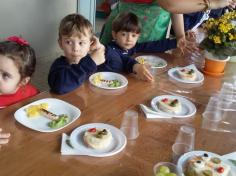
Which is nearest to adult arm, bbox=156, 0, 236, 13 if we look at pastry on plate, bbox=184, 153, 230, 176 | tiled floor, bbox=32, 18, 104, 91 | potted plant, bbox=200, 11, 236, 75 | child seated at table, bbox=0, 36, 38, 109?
potted plant, bbox=200, 11, 236, 75

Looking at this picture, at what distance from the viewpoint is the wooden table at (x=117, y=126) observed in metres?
0.94

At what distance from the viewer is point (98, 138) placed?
104 centimetres

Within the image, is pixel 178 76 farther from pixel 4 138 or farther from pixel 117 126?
pixel 4 138

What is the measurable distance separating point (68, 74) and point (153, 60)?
2.16 ft

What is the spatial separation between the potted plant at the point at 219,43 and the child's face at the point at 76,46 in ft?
2.17

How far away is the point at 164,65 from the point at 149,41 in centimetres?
34

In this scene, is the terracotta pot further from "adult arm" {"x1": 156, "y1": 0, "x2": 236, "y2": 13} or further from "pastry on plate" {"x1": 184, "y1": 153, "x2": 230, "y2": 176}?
"pastry on plate" {"x1": 184, "y1": 153, "x2": 230, "y2": 176}

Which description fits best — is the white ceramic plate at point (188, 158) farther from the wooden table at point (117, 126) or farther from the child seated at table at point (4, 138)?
the child seated at table at point (4, 138)

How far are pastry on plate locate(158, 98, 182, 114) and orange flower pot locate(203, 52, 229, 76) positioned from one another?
52cm

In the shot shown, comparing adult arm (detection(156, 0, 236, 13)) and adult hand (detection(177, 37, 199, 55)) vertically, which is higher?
adult arm (detection(156, 0, 236, 13))

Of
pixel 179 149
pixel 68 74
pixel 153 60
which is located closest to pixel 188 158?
pixel 179 149

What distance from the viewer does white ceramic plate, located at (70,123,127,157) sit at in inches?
39.9

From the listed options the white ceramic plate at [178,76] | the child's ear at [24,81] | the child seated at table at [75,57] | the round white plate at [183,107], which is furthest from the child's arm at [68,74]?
the white ceramic plate at [178,76]

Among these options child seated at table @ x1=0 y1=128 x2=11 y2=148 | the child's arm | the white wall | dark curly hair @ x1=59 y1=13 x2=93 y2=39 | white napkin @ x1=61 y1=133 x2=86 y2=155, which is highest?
dark curly hair @ x1=59 y1=13 x2=93 y2=39
